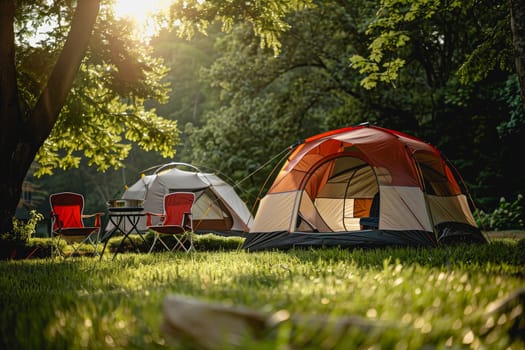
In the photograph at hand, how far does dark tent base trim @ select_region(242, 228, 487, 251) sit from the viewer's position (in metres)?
6.76

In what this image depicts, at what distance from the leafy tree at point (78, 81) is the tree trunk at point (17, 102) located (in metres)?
0.01

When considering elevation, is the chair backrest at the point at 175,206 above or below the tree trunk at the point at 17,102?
below

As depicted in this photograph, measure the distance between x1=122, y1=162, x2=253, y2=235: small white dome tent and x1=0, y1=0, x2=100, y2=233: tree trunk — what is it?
5.89 m

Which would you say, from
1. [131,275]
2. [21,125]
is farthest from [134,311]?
[21,125]

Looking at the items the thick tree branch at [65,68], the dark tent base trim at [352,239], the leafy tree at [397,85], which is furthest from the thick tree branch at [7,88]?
the leafy tree at [397,85]

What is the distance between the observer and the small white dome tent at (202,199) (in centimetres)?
1314

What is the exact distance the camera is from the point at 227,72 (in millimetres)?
16406

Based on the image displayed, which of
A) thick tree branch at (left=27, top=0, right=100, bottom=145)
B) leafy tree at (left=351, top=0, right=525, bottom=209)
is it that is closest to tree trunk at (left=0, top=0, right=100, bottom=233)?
thick tree branch at (left=27, top=0, right=100, bottom=145)

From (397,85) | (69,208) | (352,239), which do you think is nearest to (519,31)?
(352,239)

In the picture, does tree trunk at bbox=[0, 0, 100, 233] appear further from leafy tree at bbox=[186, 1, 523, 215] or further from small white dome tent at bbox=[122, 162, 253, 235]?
leafy tree at bbox=[186, 1, 523, 215]

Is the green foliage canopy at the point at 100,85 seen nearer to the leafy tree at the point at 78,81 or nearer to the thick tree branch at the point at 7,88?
the leafy tree at the point at 78,81

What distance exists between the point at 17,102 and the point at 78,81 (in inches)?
123

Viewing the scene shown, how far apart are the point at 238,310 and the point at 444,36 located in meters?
15.6

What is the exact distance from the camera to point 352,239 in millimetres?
6977
